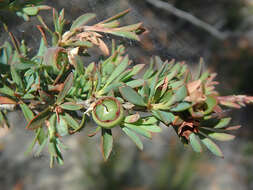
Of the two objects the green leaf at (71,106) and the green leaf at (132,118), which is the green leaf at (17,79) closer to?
the green leaf at (71,106)

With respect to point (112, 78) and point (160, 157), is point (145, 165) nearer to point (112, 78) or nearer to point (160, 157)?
point (160, 157)

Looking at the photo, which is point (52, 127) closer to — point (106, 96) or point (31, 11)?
point (106, 96)

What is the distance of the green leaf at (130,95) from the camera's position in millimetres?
479

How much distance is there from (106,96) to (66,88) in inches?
3.8

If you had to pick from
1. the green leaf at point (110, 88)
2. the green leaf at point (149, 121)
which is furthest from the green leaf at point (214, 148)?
the green leaf at point (110, 88)

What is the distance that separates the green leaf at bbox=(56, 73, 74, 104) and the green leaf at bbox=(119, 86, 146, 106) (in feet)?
0.38

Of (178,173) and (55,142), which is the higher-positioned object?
(55,142)

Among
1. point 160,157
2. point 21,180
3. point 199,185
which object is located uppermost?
point 160,157

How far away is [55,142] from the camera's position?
1.99 ft

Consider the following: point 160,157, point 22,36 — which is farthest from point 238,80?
point 22,36

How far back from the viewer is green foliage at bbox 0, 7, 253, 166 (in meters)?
0.49

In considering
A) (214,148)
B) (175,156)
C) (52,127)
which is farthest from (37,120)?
(175,156)

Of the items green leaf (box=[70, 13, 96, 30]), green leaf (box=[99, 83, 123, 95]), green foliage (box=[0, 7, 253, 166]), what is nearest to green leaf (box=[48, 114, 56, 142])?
green foliage (box=[0, 7, 253, 166])

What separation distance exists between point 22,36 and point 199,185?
3214mm
